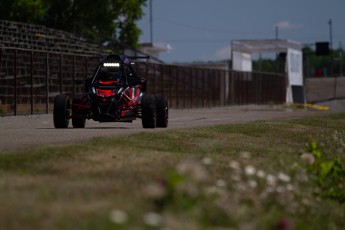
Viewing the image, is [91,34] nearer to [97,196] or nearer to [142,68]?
[142,68]

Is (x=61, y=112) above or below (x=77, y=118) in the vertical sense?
above

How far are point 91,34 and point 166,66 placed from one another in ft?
61.5

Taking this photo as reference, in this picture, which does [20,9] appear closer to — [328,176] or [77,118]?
[77,118]

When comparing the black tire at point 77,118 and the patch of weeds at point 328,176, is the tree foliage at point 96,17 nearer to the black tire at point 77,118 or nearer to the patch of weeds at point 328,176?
the black tire at point 77,118

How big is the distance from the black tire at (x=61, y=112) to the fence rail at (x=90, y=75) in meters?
1.42

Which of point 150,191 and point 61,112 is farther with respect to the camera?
point 61,112

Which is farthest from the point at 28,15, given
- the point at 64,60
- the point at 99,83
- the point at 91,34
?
the point at 99,83

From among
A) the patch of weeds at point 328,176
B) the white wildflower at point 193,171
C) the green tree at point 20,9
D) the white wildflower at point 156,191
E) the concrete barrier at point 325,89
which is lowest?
the patch of weeds at point 328,176

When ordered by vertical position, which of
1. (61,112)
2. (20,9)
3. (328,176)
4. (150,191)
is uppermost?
(20,9)

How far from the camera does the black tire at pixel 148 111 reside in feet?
69.4

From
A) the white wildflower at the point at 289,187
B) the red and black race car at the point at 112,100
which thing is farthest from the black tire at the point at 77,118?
the white wildflower at the point at 289,187

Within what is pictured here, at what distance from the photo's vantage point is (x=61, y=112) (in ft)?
70.2

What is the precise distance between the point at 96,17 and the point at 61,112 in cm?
5207

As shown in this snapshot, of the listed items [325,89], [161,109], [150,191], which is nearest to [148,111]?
[161,109]
